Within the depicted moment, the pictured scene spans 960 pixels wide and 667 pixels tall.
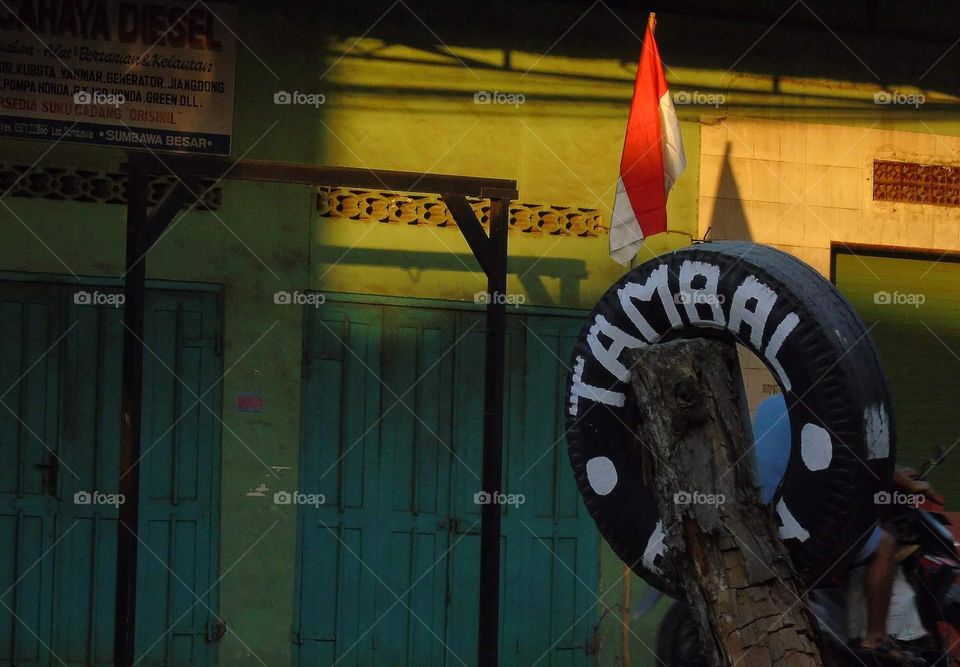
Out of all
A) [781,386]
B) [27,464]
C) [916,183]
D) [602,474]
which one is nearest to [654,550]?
[602,474]

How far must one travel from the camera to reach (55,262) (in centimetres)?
877

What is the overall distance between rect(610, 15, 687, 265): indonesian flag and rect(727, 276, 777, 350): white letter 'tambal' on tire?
154 inches

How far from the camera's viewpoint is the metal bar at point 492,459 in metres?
7.65

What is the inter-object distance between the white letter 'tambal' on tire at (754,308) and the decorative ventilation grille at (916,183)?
5586 mm

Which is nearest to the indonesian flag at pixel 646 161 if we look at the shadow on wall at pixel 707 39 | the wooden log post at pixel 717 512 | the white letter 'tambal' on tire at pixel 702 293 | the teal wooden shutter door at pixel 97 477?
the shadow on wall at pixel 707 39

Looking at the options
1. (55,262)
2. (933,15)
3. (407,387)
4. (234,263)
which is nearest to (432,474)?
(407,387)

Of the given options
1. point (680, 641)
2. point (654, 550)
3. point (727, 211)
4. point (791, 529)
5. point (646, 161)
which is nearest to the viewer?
point (791, 529)

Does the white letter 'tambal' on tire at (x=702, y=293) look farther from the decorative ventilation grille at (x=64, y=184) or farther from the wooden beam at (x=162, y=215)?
the decorative ventilation grille at (x=64, y=184)

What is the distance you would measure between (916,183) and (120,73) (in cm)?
567

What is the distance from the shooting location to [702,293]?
519cm

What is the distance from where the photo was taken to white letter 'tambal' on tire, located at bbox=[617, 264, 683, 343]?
530 cm

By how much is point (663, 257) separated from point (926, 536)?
79.2 inches

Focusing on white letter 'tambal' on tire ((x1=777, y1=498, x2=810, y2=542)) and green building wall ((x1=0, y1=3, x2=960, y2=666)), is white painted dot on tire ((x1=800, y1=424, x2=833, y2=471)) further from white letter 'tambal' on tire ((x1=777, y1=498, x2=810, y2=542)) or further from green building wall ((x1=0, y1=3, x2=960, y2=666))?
green building wall ((x1=0, y1=3, x2=960, y2=666))

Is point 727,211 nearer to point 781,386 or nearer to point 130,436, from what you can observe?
point 130,436
